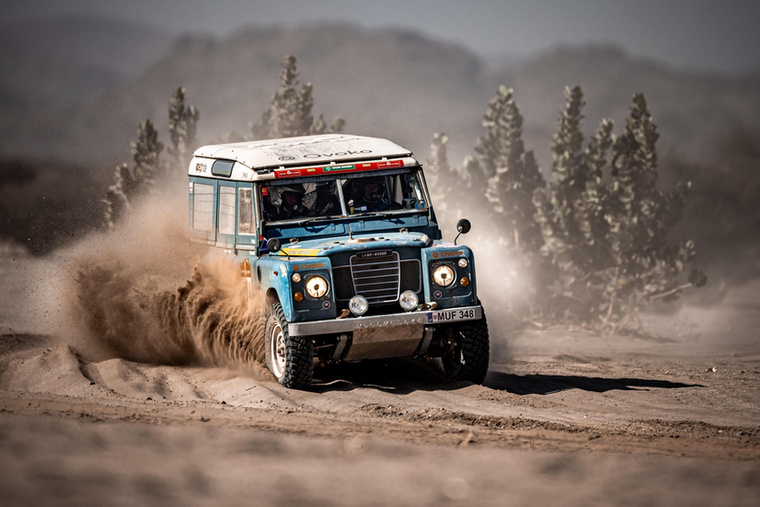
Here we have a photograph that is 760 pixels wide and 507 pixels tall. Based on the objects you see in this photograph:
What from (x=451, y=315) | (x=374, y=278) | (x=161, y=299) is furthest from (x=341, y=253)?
(x=161, y=299)

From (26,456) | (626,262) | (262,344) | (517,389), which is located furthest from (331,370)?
(626,262)

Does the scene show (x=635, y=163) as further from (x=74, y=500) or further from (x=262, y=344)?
(x=74, y=500)

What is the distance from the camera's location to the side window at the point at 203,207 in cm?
1369

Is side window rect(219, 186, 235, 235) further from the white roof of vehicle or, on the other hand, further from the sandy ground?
the sandy ground

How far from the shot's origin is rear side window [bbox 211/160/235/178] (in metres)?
13.3

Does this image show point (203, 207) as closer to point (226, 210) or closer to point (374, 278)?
point (226, 210)

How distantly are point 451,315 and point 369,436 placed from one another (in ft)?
9.53

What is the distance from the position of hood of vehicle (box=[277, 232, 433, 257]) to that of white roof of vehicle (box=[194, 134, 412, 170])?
1098 mm

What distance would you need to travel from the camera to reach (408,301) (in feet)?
38.3

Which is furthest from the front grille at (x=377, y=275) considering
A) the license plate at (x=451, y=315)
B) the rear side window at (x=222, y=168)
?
the rear side window at (x=222, y=168)

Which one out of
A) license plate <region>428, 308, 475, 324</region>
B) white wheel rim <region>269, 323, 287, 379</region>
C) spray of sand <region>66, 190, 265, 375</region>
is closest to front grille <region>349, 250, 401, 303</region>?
license plate <region>428, 308, 475, 324</region>

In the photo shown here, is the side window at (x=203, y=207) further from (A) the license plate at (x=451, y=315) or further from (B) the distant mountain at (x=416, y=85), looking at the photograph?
(B) the distant mountain at (x=416, y=85)

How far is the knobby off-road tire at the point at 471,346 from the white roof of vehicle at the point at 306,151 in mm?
2364

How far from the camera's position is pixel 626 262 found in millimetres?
33875
